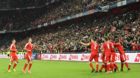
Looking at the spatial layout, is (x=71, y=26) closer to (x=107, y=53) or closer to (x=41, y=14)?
(x=41, y=14)

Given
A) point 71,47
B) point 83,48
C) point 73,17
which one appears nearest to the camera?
point 83,48

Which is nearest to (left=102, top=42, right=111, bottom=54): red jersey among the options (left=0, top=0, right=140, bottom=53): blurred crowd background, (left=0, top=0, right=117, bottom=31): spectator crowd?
(left=0, top=0, right=140, bottom=53): blurred crowd background

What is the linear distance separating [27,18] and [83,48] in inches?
1756

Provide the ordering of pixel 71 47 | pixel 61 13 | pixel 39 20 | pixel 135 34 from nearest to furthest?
1. pixel 135 34
2. pixel 71 47
3. pixel 61 13
4. pixel 39 20

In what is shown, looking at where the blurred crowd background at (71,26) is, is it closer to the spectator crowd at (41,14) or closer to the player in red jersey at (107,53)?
the spectator crowd at (41,14)

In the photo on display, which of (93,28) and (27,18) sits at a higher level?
(27,18)

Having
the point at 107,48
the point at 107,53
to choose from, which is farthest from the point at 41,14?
the point at 107,53

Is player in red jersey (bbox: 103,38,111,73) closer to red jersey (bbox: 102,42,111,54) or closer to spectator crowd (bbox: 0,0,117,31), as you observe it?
red jersey (bbox: 102,42,111,54)

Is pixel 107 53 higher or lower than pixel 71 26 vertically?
lower

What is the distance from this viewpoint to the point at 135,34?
129ft

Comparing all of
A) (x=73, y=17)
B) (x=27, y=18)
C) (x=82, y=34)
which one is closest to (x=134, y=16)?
(x=82, y=34)

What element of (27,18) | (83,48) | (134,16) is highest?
(27,18)

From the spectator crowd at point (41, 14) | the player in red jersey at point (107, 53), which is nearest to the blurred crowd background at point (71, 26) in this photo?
the spectator crowd at point (41, 14)

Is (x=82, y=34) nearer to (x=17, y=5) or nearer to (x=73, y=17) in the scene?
(x=73, y=17)
